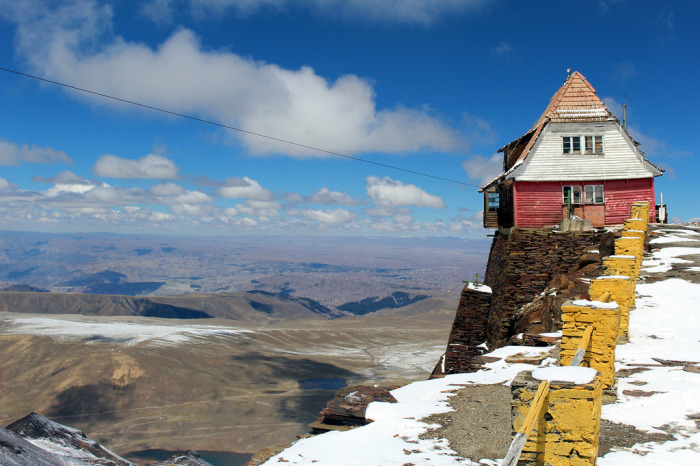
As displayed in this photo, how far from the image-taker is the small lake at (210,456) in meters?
45.7

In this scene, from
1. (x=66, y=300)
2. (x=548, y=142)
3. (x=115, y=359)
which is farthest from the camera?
(x=66, y=300)

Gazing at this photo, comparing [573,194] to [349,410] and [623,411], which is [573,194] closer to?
[623,411]

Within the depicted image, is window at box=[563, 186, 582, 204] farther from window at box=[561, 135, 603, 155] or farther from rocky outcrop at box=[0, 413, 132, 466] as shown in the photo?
rocky outcrop at box=[0, 413, 132, 466]

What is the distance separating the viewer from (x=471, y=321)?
21.3 m

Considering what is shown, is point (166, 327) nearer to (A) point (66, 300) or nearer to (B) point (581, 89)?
(B) point (581, 89)

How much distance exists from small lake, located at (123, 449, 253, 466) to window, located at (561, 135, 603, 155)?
39.9m

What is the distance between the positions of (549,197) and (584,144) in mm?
3313

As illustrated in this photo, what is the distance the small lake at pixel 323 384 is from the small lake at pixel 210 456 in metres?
22.1

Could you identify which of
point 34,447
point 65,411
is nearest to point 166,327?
point 65,411

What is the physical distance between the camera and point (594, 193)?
24969mm

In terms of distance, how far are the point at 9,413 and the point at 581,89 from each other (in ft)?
239

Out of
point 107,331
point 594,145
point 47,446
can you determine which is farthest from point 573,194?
point 107,331

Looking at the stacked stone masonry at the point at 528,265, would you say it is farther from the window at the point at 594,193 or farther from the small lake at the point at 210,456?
the small lake at the point at 210,456

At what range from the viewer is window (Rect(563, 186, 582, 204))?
81.4 feet
